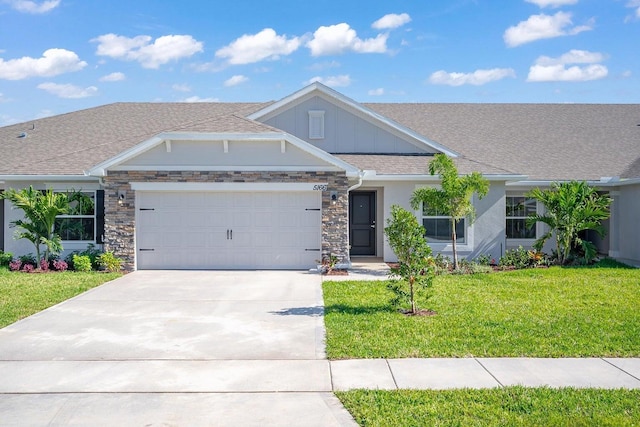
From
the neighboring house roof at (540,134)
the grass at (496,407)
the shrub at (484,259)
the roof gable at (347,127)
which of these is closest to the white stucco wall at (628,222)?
the neighboring house roof at (540,134)

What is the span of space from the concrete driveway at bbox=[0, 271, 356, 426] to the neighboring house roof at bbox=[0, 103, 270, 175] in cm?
589

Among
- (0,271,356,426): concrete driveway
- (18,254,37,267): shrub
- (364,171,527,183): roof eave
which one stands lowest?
(0,271,356,426): concrete driveway

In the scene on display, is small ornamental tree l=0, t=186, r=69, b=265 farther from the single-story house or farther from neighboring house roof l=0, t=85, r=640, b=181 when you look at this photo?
neighboring house roof l=0, t=85, r=640, b=181

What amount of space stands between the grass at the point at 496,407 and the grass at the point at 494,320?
140 cm

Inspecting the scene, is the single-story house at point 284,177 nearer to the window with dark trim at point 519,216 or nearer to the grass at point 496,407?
the window with dark trim at point 519,216

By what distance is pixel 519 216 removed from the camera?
18.9m

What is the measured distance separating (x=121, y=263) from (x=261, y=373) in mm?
9949

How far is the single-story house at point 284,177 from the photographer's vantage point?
51.9ft

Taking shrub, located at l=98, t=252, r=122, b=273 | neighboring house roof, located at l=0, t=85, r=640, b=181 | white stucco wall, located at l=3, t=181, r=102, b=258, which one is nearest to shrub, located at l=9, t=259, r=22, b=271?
white stucco wall, located at l=3, t=181, r=102, b=258

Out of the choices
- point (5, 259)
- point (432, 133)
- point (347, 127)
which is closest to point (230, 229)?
point (347, 127)

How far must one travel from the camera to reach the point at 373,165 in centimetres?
1755

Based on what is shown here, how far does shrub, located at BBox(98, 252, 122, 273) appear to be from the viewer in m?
15.6

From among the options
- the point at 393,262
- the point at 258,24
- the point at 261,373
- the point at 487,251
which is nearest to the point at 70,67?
the point at 258,24

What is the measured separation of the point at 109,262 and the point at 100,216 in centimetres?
157
